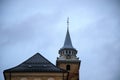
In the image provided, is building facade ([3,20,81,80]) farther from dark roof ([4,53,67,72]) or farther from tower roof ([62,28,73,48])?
tower roof ([62,28,73,48])

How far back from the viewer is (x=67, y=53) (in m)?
80.3

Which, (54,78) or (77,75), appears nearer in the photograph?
(54,78)

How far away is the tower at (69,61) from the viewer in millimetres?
75688

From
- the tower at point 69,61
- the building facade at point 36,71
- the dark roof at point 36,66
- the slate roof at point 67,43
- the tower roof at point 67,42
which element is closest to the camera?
the building facade at point 36,71

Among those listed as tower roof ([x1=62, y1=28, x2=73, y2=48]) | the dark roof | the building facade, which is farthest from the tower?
the building facade

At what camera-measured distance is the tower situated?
248 ft

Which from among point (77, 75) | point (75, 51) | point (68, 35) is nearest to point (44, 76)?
point (77, 75)

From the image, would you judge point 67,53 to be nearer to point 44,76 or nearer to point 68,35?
point 68,35

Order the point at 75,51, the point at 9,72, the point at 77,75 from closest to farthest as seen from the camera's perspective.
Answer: the point at 9,72, the point at 77,75, the point at 75,51

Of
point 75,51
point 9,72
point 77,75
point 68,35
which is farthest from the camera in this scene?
point 68,35

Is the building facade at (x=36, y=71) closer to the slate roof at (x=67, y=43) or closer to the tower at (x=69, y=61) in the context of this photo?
the tower at (x=69, y=61)

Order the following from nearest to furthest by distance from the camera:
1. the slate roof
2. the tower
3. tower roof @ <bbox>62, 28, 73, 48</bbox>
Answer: the tower
the slate roof
tower roof @ <bbox>62, 28, 73, 48</bbox>

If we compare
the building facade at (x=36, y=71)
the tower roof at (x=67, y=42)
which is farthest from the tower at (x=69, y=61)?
the building facade at (x=36, y=71)

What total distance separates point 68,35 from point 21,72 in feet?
111
